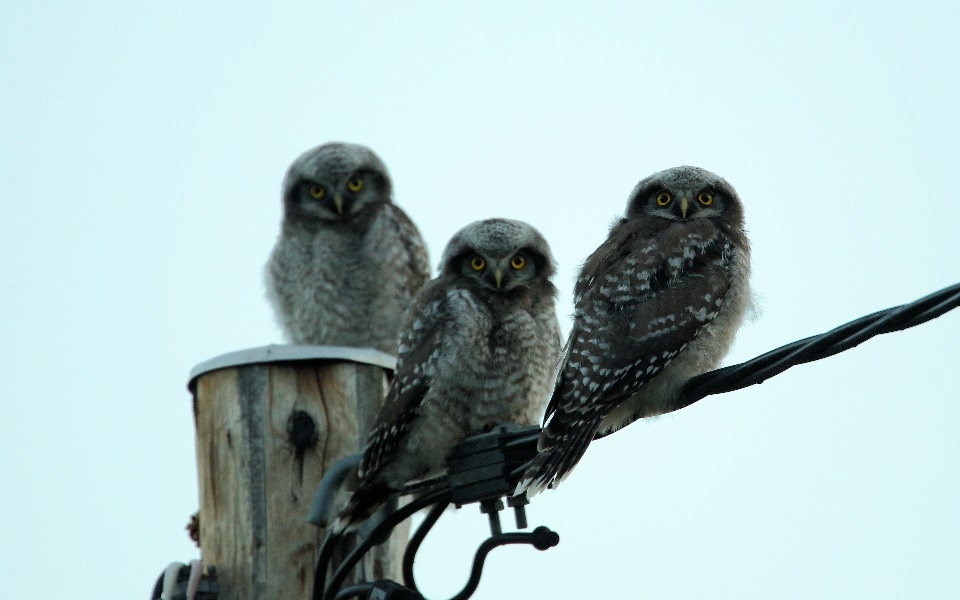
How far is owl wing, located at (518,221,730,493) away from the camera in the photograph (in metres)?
4.79

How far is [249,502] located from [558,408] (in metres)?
1.10

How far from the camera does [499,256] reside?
6.23 metres

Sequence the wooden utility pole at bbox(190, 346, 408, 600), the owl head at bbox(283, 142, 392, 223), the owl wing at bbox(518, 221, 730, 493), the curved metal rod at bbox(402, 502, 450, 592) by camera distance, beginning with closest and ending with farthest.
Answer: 1. the curved metal rod at bbox(402, 502, 450, 592)
2. the wooden utility pole at bbox(190, 346, 408, 600)
3. the owl wing at bbox(518, 221, 730, 493)
4. the owl head at bbox(283, 142, 392, 223)

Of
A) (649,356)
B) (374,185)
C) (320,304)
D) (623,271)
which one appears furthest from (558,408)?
(374,185)

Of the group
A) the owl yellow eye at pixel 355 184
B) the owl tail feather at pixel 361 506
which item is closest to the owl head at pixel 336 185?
the owl yellow eye at pixel 355 184

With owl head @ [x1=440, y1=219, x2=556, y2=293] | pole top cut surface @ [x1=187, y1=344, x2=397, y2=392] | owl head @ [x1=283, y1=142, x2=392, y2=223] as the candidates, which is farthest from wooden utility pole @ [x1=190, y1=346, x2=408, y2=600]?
owl head @ [x1=283, y1=142, x2=392, y2=223]

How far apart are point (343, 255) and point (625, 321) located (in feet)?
12.1

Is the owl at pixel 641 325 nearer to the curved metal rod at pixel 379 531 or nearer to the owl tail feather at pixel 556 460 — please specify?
the owl tail feather at pixel 556 460

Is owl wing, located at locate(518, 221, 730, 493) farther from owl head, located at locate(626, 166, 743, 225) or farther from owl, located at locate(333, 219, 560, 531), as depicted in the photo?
owl, located at locate(333, 219, 560, 531)

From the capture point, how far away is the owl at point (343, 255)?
8.33 metres

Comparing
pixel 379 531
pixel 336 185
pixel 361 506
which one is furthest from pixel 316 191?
pixel 379 531

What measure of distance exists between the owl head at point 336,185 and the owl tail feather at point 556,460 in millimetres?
4305

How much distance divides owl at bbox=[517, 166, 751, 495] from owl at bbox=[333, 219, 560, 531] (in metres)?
0.54

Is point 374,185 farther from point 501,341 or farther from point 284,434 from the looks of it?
point 284,434
